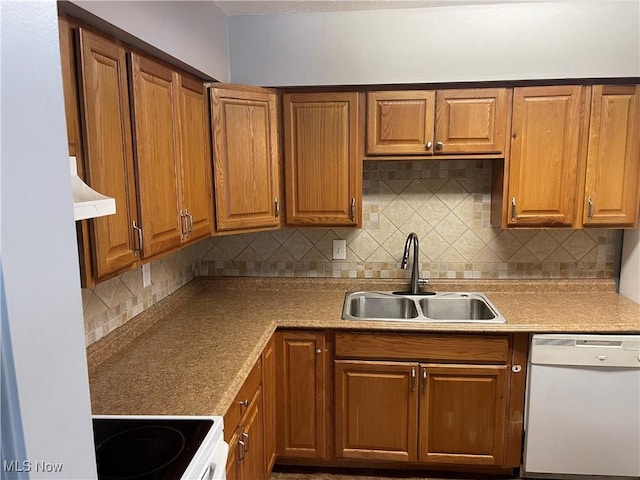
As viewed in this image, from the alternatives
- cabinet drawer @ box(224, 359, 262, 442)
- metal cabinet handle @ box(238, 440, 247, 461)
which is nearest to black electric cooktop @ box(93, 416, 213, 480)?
cabinet drawer @ box(224, 359, 262, 442)

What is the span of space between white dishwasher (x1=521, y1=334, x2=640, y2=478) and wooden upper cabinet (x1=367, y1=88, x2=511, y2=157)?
102 cm

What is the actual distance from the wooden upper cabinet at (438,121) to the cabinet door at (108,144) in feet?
4.24

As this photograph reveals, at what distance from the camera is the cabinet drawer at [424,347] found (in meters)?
2.17

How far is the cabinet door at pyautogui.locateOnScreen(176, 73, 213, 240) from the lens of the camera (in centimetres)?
188

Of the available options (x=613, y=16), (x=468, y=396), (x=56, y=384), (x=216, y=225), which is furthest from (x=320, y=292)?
(x=56, y=384)

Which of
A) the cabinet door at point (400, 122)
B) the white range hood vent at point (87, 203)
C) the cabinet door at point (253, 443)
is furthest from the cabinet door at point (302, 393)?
the white range hood vent at point (87, 203)

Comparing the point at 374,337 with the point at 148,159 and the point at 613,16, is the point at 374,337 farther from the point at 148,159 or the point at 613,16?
the point at 613,16

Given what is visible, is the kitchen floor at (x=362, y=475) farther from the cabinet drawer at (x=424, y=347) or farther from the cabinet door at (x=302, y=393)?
the cabinet drawer at (x=424, y=347)

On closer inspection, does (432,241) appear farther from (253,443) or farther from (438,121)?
(253,443)

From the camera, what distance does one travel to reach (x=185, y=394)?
1480 millimetres

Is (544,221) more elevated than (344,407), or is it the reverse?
(544,221)

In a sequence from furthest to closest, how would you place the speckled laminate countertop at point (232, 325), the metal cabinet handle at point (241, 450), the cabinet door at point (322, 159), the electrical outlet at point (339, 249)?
the electrical outlet at point (339, 249) → the cabinet door at point (322, 159) → the metal cabinet handle at point (241, 450) → the speckled laminate countertop at point (232, 325)

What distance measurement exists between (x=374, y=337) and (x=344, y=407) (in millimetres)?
418

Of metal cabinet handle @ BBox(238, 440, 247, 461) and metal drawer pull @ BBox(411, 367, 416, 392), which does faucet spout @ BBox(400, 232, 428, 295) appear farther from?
metal cabinet handle @ BBox(238, 440, 247, 461)
